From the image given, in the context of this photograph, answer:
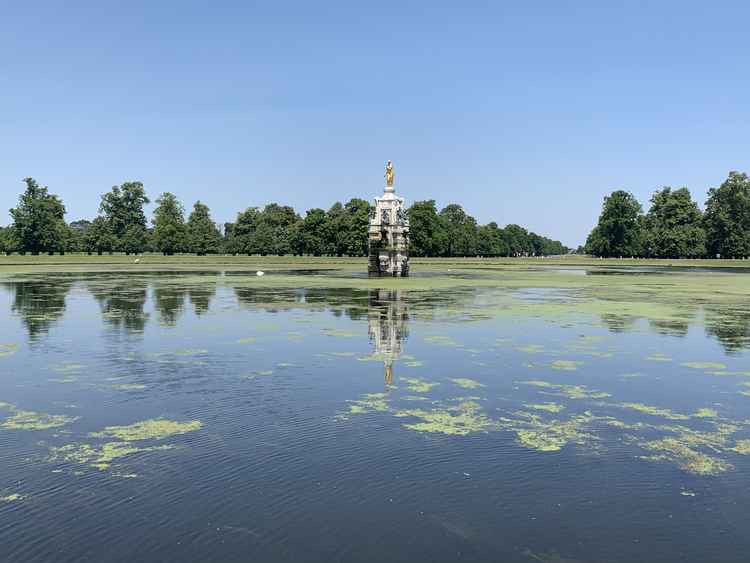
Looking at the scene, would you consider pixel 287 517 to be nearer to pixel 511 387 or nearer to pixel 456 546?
pixel 456 546

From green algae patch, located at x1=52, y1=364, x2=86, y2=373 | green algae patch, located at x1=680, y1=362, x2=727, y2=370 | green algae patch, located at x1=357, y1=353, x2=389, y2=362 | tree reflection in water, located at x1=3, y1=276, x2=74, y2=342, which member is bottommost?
green algae patch, located at x1=680, y1=362, x2=727, y2=370

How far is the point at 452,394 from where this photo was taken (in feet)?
39.7

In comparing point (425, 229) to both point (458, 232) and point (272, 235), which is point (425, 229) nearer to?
point (458, 232)

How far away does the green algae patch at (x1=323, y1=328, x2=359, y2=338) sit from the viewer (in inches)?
787

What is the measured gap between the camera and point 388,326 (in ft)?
74.6

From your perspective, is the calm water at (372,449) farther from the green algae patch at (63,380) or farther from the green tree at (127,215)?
the green tree at (127,215)

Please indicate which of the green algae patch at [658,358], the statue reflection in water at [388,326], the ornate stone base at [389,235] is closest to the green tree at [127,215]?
the ornate stone base at [389,235]

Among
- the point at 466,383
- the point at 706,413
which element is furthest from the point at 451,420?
the point at 706,413

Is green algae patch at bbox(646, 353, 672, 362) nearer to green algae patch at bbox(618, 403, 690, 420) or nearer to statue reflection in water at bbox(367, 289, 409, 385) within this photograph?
green algae patch at bbox(618, 403, 690, 420)

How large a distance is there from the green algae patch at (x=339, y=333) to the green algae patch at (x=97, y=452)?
1130cm

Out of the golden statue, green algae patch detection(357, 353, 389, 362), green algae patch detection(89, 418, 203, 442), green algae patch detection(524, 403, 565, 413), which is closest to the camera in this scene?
green algae patch detection(89, 418, 203, 442)

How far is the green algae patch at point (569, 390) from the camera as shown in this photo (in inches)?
475

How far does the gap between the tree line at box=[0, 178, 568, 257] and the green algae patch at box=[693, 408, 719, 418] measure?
390 ft

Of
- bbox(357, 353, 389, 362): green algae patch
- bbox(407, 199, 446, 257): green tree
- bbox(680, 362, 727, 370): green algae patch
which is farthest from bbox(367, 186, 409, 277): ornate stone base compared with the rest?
bbox(407, 199, 446, 257): green tree
